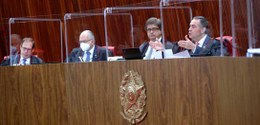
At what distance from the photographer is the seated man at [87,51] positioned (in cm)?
473

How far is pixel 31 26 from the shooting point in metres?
5.67

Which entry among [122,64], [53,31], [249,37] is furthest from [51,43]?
[249,37]

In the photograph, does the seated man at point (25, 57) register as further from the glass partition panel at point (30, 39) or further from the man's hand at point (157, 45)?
the man's hand at point (157, 45)

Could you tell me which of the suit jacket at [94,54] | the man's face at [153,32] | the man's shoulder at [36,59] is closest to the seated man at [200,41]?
the man's face at [153,32]

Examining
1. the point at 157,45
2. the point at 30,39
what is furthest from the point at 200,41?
the point at 30,39

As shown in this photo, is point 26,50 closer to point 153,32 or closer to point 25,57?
point 25,57

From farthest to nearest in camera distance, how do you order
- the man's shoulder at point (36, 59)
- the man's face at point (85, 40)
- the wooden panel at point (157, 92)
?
the man's shoulder at point (36, 59), the man's face at point (85, 40), the wooden panel at point (157, 92)

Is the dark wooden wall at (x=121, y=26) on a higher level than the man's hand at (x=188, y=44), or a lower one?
higher

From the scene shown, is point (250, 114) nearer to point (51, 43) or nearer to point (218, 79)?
point (218, 79)

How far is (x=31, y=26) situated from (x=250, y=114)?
296 centimetres

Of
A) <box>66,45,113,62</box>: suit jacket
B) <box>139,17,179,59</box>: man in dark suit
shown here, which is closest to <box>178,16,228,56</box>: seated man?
<box>139,17,179,59</box>: man in dark suit

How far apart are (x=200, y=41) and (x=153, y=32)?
53 cm

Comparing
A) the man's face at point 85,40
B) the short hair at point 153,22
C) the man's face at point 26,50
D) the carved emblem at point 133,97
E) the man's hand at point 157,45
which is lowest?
the carved emblem at point 133,97

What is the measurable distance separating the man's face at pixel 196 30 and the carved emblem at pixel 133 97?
56 cm
